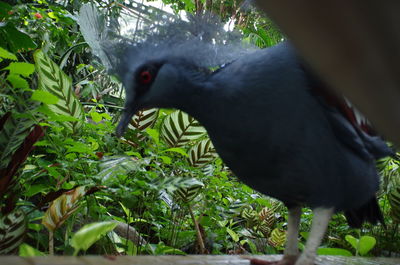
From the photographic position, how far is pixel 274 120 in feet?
3.58

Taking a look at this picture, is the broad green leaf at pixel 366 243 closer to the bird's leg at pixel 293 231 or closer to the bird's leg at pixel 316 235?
the bird's leg at pixel 293 231

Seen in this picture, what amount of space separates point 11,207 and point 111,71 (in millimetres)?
668

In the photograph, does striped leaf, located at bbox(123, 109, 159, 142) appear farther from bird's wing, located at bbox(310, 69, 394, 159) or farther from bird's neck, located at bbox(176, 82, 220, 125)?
bird's wing, located at bbox(310, 69, 394, 159)

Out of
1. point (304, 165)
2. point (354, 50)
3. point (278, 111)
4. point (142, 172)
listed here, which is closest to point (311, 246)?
point (304, 165)

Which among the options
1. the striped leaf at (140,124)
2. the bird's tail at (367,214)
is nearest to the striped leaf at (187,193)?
the striped leaf at (140,124)

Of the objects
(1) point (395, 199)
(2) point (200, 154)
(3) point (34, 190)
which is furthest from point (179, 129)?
(1) point (395, 199)

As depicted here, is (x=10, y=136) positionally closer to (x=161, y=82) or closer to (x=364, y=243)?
(x=161, y=82)

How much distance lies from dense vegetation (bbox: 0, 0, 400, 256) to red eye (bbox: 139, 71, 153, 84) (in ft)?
0.94

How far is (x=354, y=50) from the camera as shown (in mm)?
195

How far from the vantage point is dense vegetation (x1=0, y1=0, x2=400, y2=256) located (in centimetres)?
142

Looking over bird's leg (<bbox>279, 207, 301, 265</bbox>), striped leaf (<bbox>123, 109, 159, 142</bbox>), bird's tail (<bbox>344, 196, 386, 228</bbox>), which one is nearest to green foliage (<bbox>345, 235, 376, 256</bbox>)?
bird's tail (<bbox>344, 196, 386, 228</bbox>)

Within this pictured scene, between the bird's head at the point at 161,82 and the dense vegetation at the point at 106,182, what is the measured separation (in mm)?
254

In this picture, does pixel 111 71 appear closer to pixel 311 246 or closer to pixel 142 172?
pixel 142 172

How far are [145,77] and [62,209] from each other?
0.63 meters
